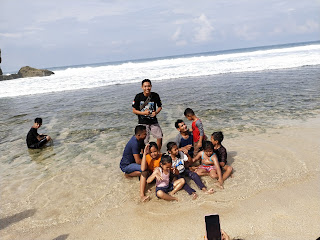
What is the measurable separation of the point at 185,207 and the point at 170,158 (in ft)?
2.83

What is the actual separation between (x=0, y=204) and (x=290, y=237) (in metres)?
4.93

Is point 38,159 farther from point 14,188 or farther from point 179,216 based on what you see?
point 179,216

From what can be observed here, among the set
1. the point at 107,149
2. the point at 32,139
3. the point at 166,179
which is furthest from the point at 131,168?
the point at 32,139

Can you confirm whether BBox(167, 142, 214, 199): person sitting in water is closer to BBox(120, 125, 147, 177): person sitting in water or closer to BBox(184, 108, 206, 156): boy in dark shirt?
BBox(184, 108, 206, 156): boy in dark shirt

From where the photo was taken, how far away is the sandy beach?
337cm

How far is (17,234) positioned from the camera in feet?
11.9

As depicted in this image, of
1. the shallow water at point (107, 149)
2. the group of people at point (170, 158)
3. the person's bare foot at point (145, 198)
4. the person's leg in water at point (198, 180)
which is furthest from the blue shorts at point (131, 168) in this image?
the person's leg in water at point (198, 180)

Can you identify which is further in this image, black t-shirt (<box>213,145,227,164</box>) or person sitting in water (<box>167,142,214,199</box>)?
black t-shirt (<box>213,145,227,164</box>)

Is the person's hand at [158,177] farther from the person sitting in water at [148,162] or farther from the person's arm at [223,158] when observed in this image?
the person's arm at [223,158]

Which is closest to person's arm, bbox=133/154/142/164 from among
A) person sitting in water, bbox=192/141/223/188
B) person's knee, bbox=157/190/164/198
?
person's knee, bbox=157/190/164/198

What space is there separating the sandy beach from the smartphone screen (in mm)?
1120

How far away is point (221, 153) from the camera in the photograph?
198 inches

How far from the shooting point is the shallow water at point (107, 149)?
4.33m

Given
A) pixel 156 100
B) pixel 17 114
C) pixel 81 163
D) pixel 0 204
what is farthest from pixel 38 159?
pixel 17 114
